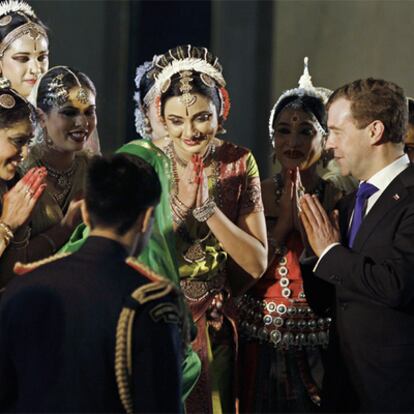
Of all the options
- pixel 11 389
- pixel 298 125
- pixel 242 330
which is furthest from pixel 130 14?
pixel 11 389

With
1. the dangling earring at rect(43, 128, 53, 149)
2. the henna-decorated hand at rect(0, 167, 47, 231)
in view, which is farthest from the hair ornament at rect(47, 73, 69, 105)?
the henna-decorated hand at rect(0, 167, 47, 231)

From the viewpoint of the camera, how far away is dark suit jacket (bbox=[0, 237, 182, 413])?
210cm

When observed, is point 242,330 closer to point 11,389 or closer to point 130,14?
point 11,389

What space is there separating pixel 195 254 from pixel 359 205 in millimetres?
561

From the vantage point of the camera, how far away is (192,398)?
332cm

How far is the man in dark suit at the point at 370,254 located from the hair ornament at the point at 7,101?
0.93 metres

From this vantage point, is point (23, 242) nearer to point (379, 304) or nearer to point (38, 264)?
point (38, 264)

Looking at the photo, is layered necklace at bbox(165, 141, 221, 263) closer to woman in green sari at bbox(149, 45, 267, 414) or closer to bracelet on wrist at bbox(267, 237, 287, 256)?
woman in green sari at bbox(149, 45, 267, 414)

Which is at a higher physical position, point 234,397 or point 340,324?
point 340,324

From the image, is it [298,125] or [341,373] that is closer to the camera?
[341,373]

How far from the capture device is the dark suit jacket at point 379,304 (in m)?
2.90

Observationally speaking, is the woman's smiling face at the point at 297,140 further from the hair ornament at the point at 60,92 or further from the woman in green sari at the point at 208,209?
the hair ornament at the point at 60,92

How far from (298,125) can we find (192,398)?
111 cm

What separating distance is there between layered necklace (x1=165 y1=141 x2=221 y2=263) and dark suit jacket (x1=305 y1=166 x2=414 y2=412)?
1.58ft
